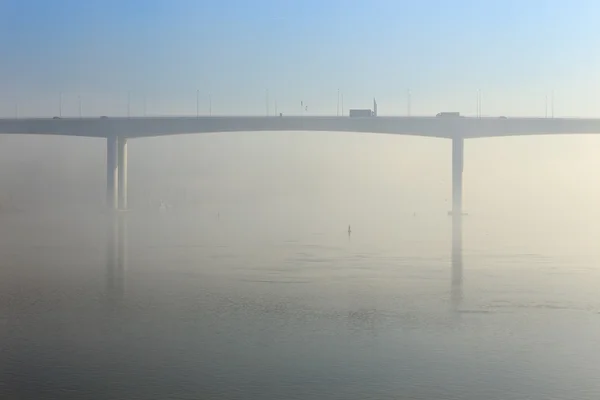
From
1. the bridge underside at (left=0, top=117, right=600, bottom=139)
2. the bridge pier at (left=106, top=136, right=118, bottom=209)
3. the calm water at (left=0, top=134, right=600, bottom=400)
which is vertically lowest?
the calm water at (left=0, top=134, right=600, bottom=400)

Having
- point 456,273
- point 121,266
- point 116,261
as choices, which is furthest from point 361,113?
point 121,266

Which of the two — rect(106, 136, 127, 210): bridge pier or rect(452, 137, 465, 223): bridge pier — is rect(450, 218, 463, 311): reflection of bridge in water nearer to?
rect(452, 137, 465, 223): bridge pier

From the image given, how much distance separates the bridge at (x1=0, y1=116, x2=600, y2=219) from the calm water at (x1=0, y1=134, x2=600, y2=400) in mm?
47018

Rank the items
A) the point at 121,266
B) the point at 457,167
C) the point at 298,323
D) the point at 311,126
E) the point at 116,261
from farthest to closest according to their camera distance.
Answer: the point at 311,126
the point at 457,167
the point at 116,261
the point at 121,266
the point at 298,323

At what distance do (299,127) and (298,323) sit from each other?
8527 centimetres

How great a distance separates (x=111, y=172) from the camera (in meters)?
126

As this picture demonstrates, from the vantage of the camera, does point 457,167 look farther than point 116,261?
Yes

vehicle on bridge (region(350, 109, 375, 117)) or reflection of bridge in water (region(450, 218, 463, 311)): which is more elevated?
vehicle on bridge (region(350, 109, 375, 117))

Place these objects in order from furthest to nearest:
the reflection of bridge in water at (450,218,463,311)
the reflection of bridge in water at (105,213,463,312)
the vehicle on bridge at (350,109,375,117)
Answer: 1. the vehicle on bridge at (350,109,375,117)
2. the reflection of bridge in water at (105,213,463,312)
3. the reflection of bridge in water at (450,218,463,311)

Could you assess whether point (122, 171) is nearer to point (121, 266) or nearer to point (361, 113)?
point (361, 113)

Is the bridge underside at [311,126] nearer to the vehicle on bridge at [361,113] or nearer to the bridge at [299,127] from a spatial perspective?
the bridge at [299,127]

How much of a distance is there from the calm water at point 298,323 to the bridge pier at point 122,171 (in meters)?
57.1

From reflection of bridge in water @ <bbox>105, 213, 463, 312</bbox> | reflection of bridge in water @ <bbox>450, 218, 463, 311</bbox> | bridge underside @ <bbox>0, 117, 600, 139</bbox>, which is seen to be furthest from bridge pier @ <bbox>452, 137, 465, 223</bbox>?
reflection of bridge in water @ <bbox>450, 218, 463, 311</bbox>

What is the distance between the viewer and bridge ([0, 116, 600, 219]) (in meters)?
116
